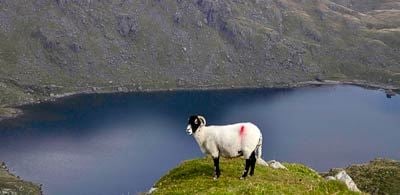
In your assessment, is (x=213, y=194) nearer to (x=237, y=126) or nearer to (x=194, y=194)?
(x=194, y=194)

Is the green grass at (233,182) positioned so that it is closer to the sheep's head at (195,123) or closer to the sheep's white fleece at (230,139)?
the sheep's white fleece at (230,139)

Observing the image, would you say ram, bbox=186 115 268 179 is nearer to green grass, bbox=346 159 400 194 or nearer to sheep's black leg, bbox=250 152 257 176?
sheep's black leg, bbox=250 152 257 176

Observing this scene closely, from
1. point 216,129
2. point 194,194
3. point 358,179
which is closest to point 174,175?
point 216,129

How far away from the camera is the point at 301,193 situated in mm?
24125

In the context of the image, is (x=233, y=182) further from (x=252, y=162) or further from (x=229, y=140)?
(x=229, y=140)

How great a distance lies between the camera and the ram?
91.7 ft

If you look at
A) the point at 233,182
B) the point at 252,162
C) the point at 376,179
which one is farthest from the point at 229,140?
the point at 376,179

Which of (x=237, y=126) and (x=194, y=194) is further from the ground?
(x=237, y=126)

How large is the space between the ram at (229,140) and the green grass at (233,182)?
1140 mm

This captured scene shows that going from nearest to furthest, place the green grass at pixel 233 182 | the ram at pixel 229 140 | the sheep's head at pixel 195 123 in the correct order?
the green grass at pixel 233 182 < the ram at pixel 229 140 < the sheep's head at pixel 195 123

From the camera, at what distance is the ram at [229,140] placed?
91.7ft

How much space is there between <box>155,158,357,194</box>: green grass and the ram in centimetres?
114

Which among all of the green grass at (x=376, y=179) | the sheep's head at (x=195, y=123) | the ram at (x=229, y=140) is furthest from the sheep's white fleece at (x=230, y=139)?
the green grass at (x=376, y=179)

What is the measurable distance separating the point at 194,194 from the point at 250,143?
571 centimetres
